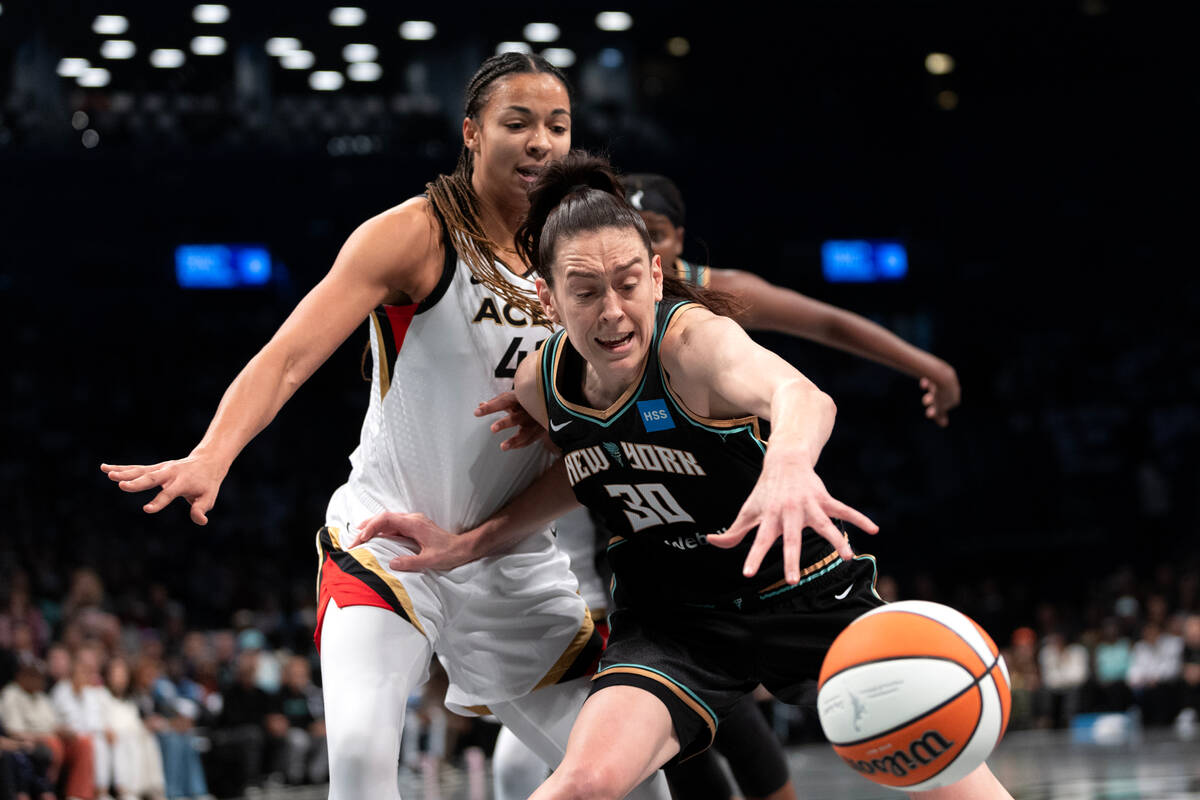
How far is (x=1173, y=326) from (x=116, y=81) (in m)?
16.5

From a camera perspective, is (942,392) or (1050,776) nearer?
(942,392)

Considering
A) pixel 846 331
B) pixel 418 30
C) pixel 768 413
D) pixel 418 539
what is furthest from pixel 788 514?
pixel 418 30

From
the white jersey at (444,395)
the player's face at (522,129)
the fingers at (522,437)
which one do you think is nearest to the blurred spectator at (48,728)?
the white jersey at (444,395)

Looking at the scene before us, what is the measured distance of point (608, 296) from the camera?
311cm

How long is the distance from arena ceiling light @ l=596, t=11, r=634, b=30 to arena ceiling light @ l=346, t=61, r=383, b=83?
11.9 ft

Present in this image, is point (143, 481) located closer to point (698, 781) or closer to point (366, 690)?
point (366, 690)

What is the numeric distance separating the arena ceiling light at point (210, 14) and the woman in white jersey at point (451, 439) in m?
17.5

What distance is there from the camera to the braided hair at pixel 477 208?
144 inches

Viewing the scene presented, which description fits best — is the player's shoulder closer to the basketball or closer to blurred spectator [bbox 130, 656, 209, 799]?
the basketball

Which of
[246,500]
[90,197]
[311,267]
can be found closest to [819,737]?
[246,500]

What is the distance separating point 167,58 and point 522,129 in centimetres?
1853

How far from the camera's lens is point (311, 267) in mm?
19875

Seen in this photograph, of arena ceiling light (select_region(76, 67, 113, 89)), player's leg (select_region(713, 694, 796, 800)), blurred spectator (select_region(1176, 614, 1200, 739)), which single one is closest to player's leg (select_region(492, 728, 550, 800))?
player's leg (select_region(713, 694, 796, 800))

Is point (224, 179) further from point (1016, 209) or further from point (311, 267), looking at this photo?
point (1016, 209)
